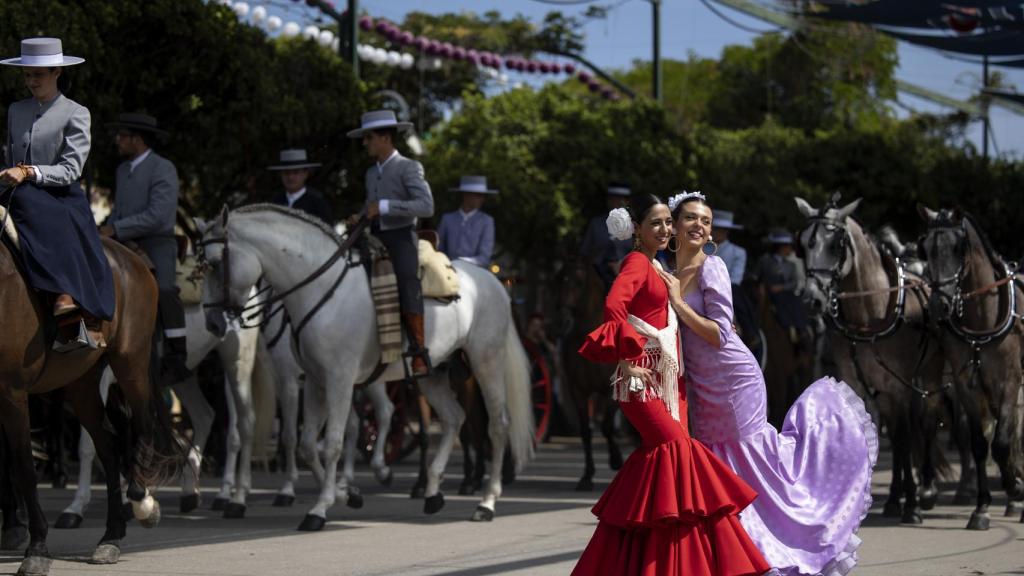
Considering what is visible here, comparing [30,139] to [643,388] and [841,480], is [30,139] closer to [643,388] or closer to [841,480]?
[643,388]

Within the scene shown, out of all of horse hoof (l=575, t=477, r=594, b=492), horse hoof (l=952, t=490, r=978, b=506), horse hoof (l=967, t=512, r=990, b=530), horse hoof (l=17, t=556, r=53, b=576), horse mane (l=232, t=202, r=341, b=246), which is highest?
horse mane (l=232, t=202, r=341, b=246)

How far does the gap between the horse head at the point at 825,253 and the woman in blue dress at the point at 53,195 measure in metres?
5.44

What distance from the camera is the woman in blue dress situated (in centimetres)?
865

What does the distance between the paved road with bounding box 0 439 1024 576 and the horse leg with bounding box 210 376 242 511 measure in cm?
12

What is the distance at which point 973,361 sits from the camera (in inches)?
466

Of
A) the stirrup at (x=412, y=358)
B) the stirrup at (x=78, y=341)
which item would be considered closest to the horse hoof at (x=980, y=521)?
the stirrup at (x=412, y=358)

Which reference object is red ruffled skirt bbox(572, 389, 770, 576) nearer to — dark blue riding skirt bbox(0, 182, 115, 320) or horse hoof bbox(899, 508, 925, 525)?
dark blue riding skirt bbox(0, 182, 115, 320)

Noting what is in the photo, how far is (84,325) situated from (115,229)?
224 cm

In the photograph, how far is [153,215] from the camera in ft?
36.2

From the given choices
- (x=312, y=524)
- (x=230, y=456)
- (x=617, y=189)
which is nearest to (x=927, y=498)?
(x=617, y=189)

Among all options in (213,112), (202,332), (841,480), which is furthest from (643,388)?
(213,112)

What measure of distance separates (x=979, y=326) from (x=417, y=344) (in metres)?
4.21

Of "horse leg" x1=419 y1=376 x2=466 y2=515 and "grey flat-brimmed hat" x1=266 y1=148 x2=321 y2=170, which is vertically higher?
"grey flat-brimmed hat" x1=266 y1=148 x2=321 y2=170

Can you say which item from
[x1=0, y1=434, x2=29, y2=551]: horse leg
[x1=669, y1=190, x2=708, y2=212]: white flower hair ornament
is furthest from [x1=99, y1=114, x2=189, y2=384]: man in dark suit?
[x1=669, y1=190, x2=708, y2=212]: white flower hair ornament
